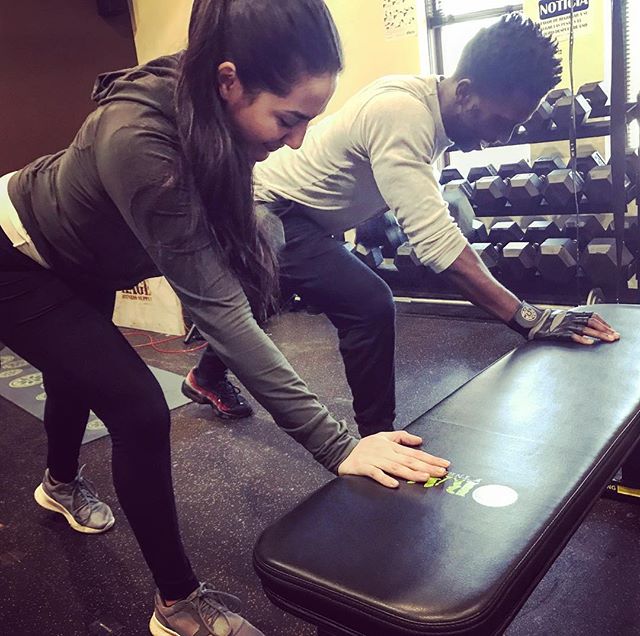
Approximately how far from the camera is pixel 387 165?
1.37 meters

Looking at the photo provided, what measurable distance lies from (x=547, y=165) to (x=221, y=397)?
1.79 m

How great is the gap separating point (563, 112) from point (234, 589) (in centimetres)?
227

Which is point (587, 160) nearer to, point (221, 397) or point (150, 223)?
point (221, 397)

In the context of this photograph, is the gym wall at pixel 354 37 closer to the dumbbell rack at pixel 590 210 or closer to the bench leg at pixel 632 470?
the dumbbell rack at pixel 590 210

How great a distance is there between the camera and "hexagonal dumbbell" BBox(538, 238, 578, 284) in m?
2.70

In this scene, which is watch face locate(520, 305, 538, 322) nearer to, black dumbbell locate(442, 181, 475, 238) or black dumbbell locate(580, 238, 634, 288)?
black dumbbell locate(580, 238, 634, 288)

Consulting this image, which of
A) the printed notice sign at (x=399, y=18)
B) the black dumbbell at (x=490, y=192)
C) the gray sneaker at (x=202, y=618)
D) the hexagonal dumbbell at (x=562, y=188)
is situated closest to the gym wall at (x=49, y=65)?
the printed notice sign at (x=399, y=18)

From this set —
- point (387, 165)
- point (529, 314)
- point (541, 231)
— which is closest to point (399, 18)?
point (541, 231)

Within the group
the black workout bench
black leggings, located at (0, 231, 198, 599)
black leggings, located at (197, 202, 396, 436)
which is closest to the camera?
the black workout bench

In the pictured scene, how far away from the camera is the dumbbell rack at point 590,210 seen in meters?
1.97

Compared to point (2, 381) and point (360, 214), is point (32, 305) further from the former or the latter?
point (2, 381)

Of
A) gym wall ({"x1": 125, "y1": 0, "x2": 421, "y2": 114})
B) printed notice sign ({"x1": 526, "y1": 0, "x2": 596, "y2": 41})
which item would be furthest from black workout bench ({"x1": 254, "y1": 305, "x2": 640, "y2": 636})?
gym wall ({"x1": 125, "y1": 0, "x2": 421, "y2": 114})

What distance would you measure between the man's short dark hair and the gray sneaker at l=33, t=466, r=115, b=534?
55.5 inches

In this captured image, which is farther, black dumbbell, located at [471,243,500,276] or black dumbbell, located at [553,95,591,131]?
black dumbbell, located at [471,243,500,276]
